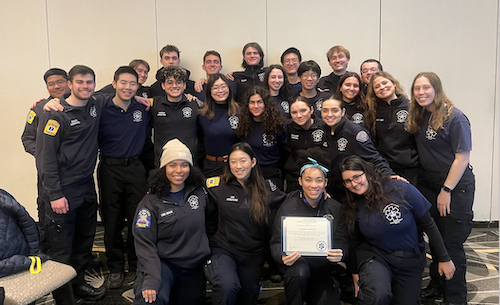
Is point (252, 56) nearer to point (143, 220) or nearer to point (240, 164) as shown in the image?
point (240, 164)

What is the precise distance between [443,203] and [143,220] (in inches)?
98.2

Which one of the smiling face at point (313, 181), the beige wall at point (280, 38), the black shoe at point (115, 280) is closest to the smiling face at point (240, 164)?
the smiling face at point (313, 181)

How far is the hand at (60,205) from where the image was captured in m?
3.11

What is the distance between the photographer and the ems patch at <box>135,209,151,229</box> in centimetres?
279

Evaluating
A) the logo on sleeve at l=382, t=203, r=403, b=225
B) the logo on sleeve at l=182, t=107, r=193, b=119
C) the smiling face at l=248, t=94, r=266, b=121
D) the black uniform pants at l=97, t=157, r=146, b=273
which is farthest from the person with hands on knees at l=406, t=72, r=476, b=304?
the black uniform pants at l=97, t=157, r=146, b=273

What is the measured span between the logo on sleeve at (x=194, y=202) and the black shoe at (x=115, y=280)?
1325 millimetres

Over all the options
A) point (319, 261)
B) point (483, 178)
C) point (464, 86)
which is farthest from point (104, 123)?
point (483, 178)

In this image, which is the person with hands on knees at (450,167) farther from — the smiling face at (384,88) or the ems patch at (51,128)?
the ems patch at (51,128)

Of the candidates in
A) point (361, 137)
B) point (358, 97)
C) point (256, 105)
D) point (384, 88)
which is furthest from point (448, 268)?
point (256, 105)

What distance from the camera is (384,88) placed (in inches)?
134

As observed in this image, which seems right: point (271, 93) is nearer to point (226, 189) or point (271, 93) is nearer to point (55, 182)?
point (226, 189)

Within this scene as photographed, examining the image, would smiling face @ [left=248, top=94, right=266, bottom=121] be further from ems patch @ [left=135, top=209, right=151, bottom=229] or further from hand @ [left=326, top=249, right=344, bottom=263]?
hand @ [left=326, top=249, right=344, bottom=263]

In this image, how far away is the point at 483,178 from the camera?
5059mm

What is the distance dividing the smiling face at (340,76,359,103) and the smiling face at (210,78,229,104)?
3.86 feet
